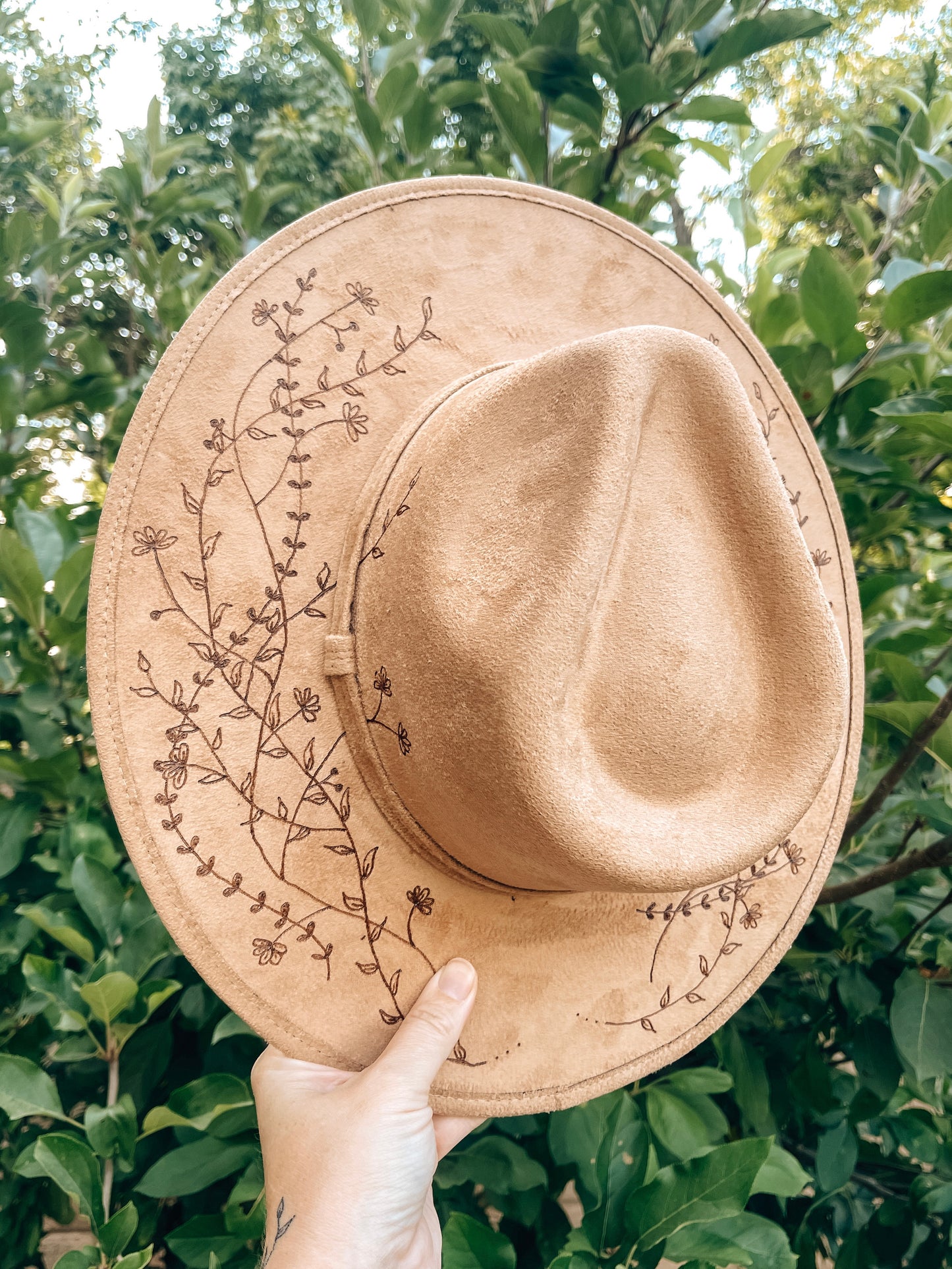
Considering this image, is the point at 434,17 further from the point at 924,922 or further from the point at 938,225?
the point at 924,922

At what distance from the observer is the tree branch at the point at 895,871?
0.89m

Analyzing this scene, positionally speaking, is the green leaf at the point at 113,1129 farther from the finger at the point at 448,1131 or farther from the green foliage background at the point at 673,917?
the finger at the point at 448,1131

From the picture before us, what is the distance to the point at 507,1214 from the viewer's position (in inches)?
41.9

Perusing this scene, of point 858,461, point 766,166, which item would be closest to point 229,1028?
point 858,461

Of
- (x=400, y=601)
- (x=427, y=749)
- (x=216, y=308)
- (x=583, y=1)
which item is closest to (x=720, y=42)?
(x=583, y=1)

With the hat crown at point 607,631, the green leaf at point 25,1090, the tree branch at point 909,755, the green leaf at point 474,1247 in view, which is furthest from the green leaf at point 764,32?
the green leaf at point 25,1090

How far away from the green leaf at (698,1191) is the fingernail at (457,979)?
1.04 ft

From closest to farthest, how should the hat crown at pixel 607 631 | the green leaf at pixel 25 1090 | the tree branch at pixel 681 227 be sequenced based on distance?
1. the hat crown at pixel 607 631
2. the green leaf at pixel 25 1090
3. the tree branch at pixel 681 227

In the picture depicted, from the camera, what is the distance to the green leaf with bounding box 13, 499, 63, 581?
3.77 ft

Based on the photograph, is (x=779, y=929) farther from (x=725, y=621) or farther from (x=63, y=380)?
(x=63, y=380)

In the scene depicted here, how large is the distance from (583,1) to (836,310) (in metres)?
0.62

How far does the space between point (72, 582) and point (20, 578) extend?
69 millimetres

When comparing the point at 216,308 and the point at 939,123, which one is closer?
the point at 216,308

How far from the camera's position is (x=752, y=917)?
2.81ft
